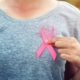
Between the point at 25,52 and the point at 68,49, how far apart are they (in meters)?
0.17

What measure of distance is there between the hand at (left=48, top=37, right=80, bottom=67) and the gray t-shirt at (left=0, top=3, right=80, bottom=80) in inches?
2.6

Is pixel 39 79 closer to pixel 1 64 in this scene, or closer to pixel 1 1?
pixel 1 64

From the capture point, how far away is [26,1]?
136cm

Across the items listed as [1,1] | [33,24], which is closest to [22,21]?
[33,24]

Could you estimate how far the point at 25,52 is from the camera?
1.28 metres

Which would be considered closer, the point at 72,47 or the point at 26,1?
the point at 72,47

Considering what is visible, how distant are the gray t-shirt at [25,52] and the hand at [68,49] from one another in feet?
0.21

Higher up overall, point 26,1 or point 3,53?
point 26,1

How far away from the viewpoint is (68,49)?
1.22 metres

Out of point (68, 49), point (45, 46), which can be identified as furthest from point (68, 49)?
point (45, 46)

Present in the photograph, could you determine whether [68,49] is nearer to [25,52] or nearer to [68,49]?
[68,49]

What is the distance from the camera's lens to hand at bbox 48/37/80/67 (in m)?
1.22

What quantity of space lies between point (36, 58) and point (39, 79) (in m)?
0.08

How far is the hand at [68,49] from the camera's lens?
1.22 m
